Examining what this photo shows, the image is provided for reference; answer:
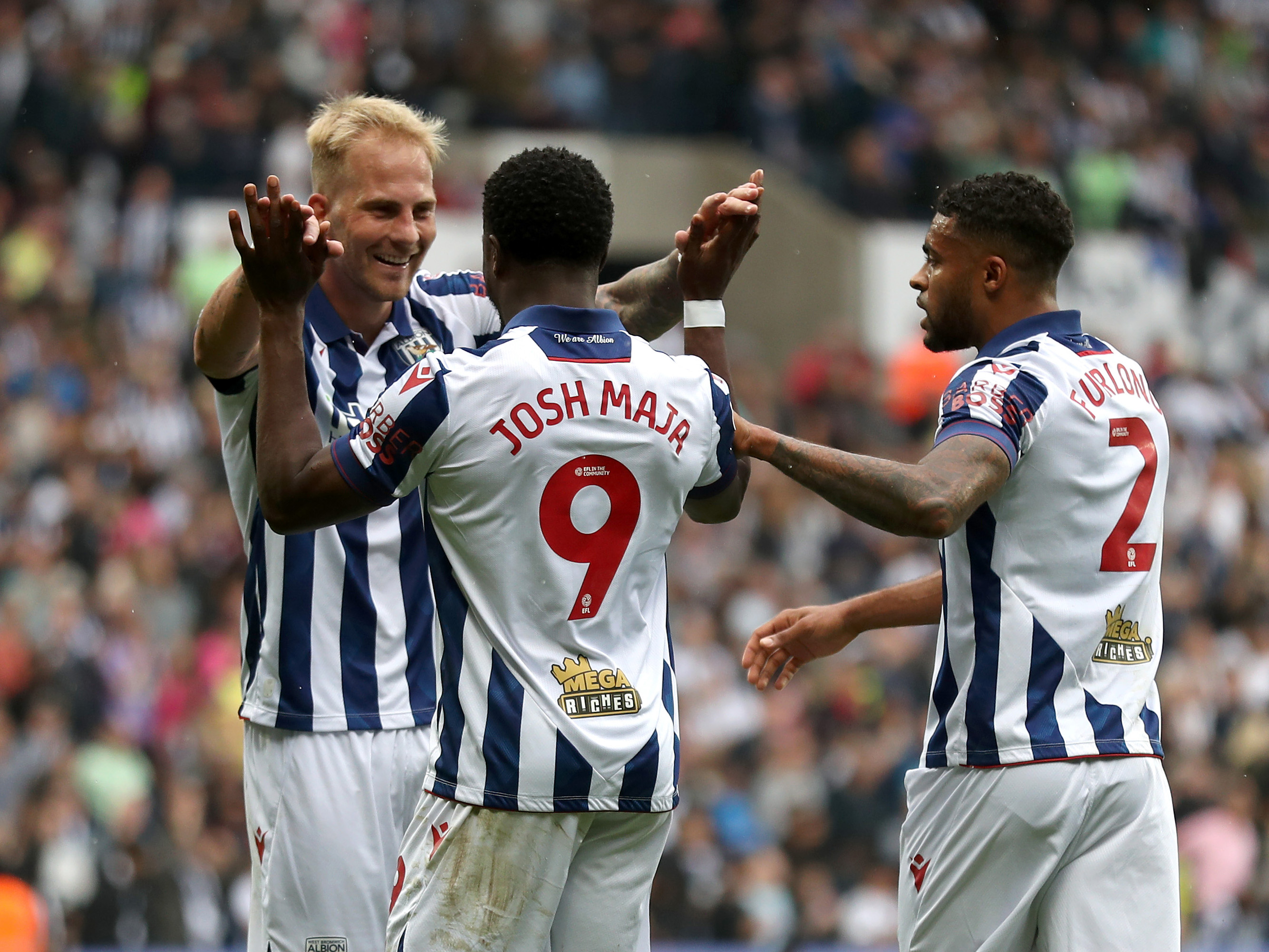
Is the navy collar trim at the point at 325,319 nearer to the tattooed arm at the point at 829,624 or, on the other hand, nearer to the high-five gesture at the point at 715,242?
the high-five gesture at the point at 715,242

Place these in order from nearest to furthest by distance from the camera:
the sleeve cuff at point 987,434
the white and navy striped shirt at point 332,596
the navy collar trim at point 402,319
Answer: the sleeve cuff at point 987,434, the white and navy striped shirt at point 332,596, the navy collar trim at point 402,319

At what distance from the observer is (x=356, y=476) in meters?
3.34

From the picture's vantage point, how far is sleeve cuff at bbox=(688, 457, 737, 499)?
362 centimetres

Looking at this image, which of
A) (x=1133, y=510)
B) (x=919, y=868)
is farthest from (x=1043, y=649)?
(x=919, y=868)

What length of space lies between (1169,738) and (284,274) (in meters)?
9.22

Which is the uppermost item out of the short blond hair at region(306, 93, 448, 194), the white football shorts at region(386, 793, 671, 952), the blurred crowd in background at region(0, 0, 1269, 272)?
the blurred crowd in background at region(0, 0, 1269, 272)

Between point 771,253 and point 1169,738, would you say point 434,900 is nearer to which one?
point 1169,738

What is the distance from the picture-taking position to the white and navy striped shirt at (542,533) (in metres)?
3.31

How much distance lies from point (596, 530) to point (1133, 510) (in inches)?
52.1

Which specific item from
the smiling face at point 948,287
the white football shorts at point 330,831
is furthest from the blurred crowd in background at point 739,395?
the smiling face at point 948,287

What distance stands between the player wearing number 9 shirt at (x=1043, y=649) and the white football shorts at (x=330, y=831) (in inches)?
51.5

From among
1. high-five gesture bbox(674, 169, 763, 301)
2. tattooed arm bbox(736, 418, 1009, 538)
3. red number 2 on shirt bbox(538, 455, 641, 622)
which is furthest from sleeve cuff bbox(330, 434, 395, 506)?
high-five gesture bbox(674, 169, 763, 301)

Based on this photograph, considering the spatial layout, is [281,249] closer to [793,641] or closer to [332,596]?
[332,596]

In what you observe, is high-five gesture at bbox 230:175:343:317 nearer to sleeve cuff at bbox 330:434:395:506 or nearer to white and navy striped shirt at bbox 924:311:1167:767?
sleeve cuff at bbox 330:434:395:506
